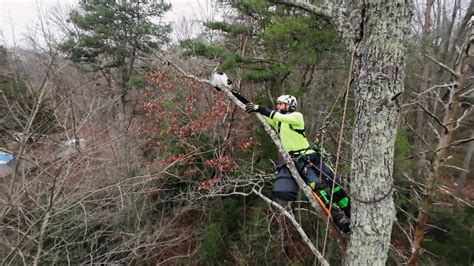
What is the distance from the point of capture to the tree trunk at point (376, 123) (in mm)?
1721

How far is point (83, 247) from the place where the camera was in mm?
7938

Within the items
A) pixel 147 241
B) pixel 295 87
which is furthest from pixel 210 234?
pixel 295 87

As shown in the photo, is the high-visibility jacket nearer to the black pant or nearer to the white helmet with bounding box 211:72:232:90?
the black pant

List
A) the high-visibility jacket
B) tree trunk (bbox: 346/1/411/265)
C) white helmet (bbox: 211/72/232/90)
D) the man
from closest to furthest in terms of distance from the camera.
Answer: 1. tree trunk (bbox: 346/1/411/265)
2. white helmet (bbox: 211/72/232/90)
3. the man
4. the high-visibility jacket

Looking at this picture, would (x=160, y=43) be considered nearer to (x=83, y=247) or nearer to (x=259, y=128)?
(x=259, y=128)

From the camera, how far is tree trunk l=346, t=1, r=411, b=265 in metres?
1.72

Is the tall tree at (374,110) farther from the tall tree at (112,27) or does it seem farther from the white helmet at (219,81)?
the tall tree at (112,27)

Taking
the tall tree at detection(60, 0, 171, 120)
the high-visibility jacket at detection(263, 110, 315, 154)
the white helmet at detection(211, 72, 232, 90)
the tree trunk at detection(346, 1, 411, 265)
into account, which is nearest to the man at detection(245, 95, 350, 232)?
the high-visibility jacket at detection(263, 110, 315, 154)

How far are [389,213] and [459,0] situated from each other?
1309 centimetres

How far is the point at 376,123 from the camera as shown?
1.83 metres

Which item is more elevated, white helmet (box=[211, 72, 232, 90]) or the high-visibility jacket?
white helmet (box=[211, 72, 232, 90])

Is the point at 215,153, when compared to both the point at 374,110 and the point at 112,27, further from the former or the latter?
the point at 112,27

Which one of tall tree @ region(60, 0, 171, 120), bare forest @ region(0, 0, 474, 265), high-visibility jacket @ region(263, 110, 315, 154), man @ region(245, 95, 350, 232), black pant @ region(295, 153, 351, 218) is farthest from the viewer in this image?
tall tree @ region(60, 0, 171, 120)

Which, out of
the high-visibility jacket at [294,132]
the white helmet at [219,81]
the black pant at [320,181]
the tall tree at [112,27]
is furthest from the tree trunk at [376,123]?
the tall tree at [112,27]
